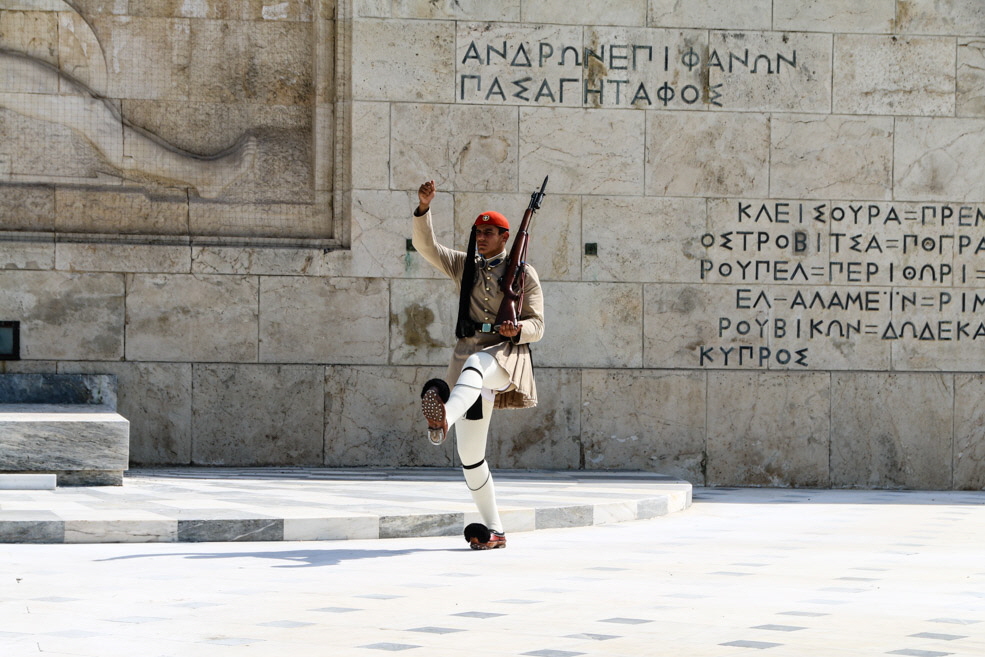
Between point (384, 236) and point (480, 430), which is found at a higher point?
point (384, 236)

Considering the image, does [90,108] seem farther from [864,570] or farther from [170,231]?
[864,570]

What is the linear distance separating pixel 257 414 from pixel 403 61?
3.39m

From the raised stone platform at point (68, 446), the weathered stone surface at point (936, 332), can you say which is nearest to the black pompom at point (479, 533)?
the raised stone platform at point (68, 446)

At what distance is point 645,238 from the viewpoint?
1309cm

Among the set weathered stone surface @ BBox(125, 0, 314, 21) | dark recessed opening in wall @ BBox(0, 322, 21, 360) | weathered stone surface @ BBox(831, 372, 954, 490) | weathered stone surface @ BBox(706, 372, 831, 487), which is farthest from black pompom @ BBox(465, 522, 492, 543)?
weathered stone surface @ BBox(125, 0, 314, 21)

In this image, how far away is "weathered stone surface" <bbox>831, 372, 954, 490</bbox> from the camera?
13.1 m

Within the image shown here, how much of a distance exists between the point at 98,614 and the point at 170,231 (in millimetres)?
7905

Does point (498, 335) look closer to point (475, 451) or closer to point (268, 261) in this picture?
point (475, 451)

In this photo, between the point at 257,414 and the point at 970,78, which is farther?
the point at 970,78

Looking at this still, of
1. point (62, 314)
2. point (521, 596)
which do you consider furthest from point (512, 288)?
point (62, 314)

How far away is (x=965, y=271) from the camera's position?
524 inches

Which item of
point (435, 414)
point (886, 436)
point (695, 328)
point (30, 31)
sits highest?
point (30, 31)

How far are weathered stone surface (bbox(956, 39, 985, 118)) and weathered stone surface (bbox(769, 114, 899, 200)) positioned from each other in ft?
2.35

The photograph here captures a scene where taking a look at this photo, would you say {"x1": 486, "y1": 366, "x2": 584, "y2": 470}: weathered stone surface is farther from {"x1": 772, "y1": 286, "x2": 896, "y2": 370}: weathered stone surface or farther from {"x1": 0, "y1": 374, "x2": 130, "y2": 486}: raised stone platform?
{"x1": 0, "y1": 374, "x2": 130, "y2": 486}: raised stone platform
